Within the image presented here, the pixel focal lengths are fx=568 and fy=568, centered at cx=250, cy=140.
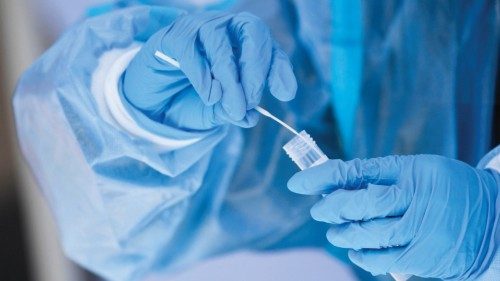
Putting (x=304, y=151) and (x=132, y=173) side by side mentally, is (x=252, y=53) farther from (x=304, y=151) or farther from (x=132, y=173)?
(x=132, y=173)

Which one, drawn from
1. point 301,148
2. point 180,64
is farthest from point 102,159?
point 301,148

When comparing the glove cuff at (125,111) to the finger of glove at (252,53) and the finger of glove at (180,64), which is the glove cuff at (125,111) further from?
the finger of glove at (252,53)

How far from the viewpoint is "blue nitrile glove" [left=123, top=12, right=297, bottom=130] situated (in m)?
0.91

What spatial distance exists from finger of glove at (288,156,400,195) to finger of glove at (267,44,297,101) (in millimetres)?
127

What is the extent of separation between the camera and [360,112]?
111 centimetres

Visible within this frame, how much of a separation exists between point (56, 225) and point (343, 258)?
59 cm

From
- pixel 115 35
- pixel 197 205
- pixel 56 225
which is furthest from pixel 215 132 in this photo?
pixel 56 225

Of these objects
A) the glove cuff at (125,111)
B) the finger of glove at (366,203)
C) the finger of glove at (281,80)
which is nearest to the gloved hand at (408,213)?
the finger of glove at (366,203)

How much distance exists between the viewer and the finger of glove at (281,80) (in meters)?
0.92

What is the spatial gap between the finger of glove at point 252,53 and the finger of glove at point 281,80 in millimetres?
10

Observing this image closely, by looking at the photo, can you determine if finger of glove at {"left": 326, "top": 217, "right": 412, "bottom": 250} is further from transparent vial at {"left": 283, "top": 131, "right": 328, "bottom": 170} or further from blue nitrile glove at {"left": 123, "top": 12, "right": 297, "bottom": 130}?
blue nitrile glove at {"left": 123, "top": 12, "right": 297, "bottom": 130}

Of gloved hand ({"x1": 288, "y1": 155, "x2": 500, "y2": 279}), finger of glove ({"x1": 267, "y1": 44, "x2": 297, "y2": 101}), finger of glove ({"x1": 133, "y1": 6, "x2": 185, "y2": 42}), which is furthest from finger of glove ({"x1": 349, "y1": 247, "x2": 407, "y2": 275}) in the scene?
finger of glove ({"x1": 133, "y1": 6, "x2": 185, "y2": 42})

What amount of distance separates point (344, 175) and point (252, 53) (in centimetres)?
25

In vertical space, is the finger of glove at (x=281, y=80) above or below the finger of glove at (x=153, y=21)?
below
